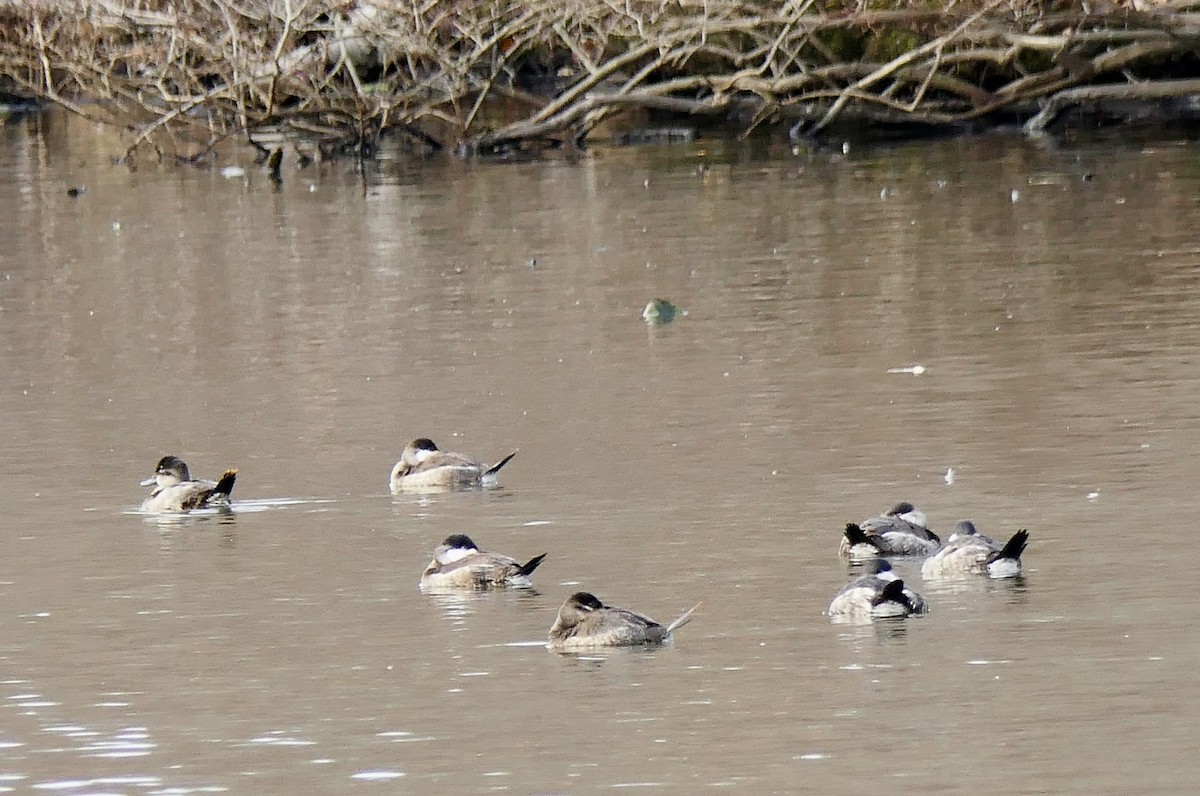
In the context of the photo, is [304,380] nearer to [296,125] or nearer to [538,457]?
[538,457]

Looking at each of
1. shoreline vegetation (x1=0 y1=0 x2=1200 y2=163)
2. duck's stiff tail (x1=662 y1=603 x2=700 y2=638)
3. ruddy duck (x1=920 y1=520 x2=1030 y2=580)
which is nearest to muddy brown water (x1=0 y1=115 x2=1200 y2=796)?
duck's stiff tail (x1=662 y1=603 x2=700 y2=638)

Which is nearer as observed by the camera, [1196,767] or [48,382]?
[1196,767]

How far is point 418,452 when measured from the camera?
12281 millimetres

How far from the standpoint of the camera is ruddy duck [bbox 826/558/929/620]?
29.2ft

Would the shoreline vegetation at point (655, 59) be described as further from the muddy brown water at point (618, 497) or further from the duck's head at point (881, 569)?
the duck's head at point (881, 569)

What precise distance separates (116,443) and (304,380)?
82.3 inches

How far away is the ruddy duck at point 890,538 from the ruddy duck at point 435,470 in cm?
245

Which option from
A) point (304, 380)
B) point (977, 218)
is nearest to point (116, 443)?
point (304, 380)

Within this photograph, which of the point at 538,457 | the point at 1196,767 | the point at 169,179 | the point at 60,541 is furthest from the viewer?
the point at 169,179

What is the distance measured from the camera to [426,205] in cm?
2788

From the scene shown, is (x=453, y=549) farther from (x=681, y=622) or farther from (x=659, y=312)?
(x=659, y=312)

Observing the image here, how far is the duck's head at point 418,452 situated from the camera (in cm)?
1225

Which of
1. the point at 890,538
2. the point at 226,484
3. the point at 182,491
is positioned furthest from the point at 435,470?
the point at 890,538

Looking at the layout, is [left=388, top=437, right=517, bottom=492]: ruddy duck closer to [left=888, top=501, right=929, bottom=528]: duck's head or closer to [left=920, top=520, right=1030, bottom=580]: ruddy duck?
[left=888, top=501, right=929, bottom=528]: duck's head
